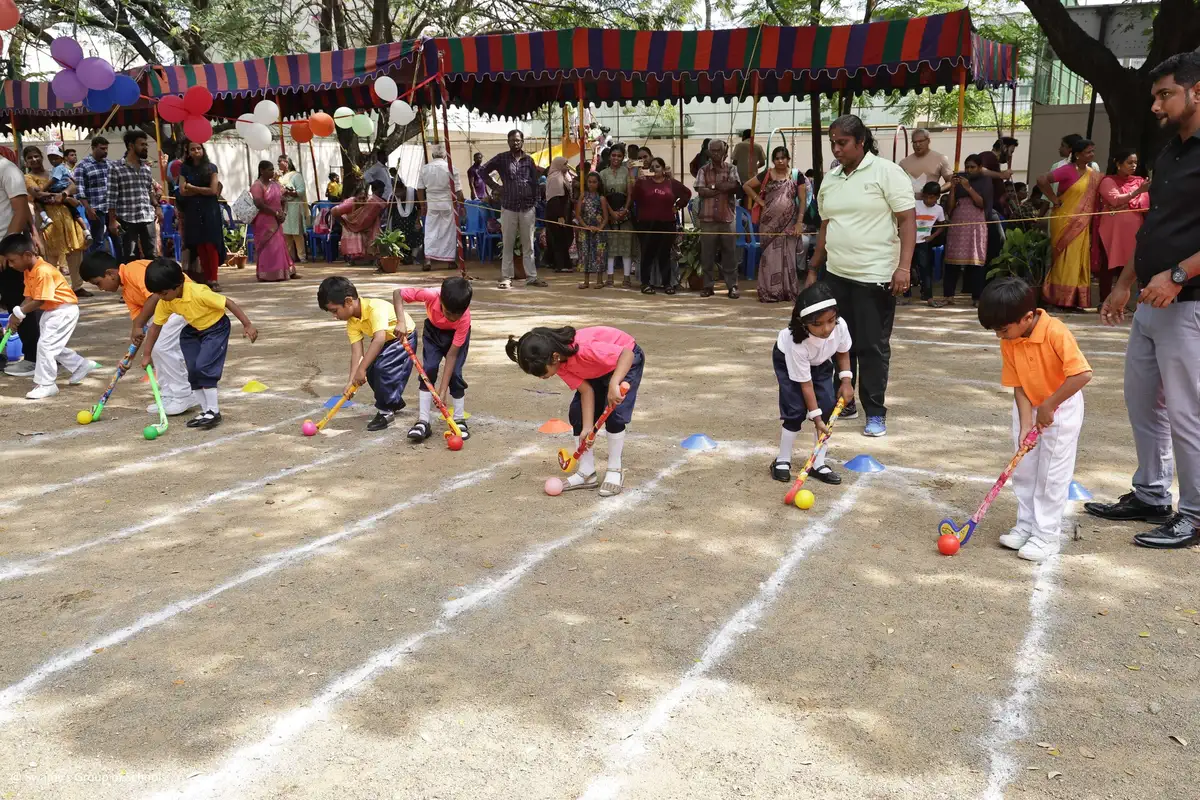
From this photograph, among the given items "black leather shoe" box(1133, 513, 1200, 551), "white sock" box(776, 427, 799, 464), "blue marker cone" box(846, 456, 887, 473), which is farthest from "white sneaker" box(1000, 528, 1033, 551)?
"white sock" box(776, 427, 799, 464)

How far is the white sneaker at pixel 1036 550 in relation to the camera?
4.29 metres

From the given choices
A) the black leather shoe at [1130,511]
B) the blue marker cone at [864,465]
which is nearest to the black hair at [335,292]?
the blue marker cone at [864,465]

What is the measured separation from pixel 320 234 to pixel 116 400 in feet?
35.9

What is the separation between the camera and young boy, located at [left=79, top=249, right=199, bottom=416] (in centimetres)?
682

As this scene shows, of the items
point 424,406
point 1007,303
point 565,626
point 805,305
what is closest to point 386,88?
point 424,406

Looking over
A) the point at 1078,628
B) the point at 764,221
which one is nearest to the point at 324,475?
the point at 1078,628

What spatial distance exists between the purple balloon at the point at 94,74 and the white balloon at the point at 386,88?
350 cm

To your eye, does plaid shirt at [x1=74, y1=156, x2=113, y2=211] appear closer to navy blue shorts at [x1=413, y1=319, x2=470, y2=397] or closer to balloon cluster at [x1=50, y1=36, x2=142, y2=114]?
balloon cluster at [x1=50, y1=36, x2=142, y2=114]

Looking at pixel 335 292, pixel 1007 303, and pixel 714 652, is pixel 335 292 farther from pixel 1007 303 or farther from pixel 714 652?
pixel 1007 303

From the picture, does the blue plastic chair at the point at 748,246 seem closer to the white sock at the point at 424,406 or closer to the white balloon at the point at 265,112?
the white balloon at the point at 265,112

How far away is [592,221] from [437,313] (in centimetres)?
762

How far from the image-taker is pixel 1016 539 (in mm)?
4422

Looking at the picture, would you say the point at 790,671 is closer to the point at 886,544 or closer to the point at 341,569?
the point at 886,544

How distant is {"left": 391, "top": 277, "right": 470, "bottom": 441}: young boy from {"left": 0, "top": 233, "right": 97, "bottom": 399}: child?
2959mm
